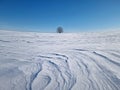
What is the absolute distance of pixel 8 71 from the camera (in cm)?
192

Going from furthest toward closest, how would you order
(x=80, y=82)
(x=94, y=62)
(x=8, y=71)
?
(x=94, y=62) → (x=8, y=71) → (x=80, y=82)

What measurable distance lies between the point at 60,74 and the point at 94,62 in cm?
72

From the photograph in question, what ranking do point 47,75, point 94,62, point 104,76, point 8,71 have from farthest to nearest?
point 94,62, point 8,71, point 47,75, point 104,76

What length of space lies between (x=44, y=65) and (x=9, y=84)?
2.43ft

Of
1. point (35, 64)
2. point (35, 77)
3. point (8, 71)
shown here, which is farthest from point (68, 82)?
point (8, 71)

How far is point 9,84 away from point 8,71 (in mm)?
444

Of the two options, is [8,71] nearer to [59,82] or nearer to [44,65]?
[44,65]

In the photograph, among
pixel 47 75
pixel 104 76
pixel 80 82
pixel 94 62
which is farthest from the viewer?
pixel 94 62

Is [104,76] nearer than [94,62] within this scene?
Yes

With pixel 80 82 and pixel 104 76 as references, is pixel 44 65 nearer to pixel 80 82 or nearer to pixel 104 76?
pixel 80 82

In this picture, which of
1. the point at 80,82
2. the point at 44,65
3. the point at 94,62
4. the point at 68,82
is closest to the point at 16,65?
the point at 44,65

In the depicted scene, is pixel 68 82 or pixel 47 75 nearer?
pixel 68 82

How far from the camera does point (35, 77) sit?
1709 millimetres

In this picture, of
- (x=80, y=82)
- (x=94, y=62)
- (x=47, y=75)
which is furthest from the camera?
(x=94, y=62)
